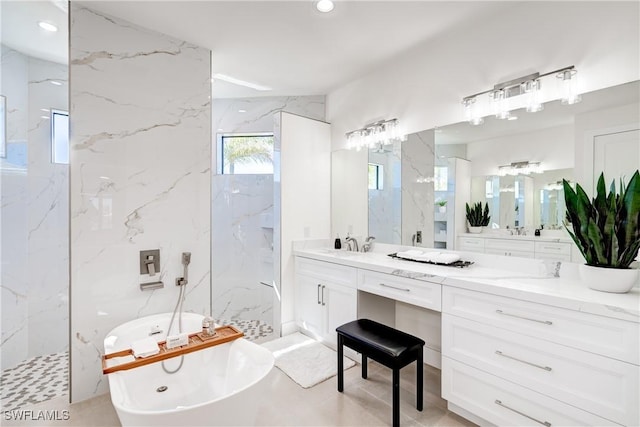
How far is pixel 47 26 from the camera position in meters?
2.33

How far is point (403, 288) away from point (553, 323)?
0.90 m

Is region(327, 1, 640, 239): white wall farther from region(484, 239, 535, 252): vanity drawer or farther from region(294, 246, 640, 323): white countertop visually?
region(484, 239, 535, 252): vanity drawer

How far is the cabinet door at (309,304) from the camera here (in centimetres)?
303

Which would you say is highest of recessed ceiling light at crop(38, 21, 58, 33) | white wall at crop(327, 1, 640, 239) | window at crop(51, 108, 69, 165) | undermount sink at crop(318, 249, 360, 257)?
recessed ceiling light at crop(38, 21, 58, 33)

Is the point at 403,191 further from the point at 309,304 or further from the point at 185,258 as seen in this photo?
the point at 185,258

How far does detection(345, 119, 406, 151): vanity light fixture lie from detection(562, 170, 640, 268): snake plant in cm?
151

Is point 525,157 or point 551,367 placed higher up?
point 525,157

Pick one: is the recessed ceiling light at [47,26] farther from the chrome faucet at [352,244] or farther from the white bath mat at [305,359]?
the white bath mat at [305,359]

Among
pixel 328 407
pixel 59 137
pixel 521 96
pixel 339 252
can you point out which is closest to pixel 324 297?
pixel 339 252

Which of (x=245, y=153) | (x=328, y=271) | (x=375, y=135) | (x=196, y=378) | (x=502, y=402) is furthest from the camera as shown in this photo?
(x=245, y=153)

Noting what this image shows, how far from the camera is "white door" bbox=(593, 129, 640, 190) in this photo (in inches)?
66.9

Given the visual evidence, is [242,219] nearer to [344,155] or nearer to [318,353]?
[344,155]

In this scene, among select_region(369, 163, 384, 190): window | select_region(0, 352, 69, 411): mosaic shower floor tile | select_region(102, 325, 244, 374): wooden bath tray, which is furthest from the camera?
select_region(369, 163, 384, 190): window

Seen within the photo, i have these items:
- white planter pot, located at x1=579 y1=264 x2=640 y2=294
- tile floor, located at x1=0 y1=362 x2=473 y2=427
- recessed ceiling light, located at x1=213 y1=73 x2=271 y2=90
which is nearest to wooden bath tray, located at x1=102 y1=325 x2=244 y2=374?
tile floor, located at x1=0 y1=362 x2=473 y2=427
